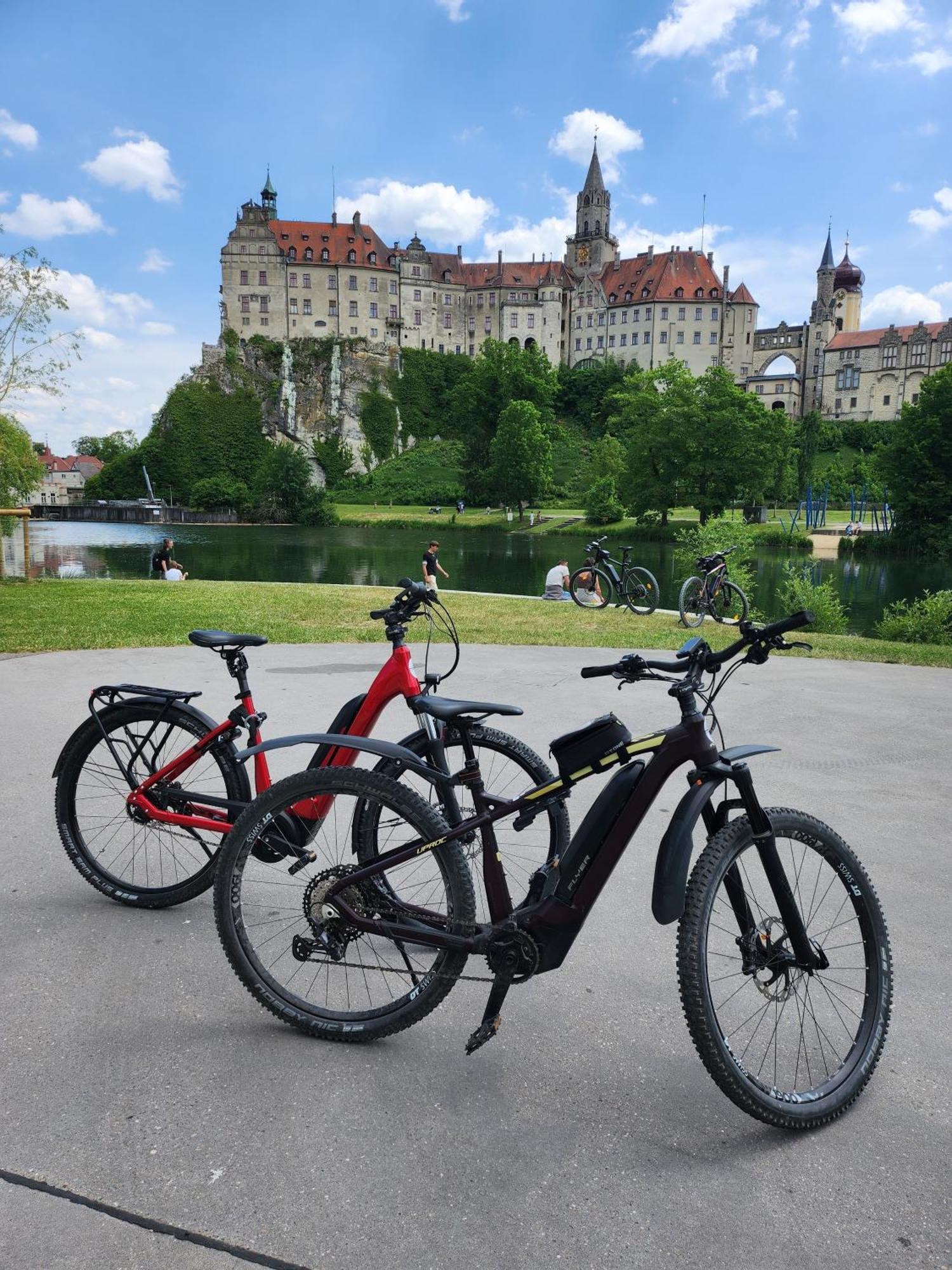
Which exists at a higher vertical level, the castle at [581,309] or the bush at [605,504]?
the castle at [581,309]

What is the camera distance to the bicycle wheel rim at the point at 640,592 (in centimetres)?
Result: 1775

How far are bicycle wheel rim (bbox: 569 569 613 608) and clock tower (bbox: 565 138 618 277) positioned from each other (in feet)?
397

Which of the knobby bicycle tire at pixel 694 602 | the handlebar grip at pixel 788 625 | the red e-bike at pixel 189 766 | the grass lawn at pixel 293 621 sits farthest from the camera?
the knobby bicycle tire at pixel 694 602

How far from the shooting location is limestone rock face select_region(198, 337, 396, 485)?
116 metres

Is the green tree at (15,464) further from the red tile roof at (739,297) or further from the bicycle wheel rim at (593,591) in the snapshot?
the red tile roof at (739,297)

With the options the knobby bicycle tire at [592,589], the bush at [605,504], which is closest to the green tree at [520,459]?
the bush at [605,504]

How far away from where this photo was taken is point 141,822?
388cm

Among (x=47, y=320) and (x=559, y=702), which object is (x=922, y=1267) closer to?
(x=559, y=702)

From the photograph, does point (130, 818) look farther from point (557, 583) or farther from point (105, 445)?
point (105, 445)

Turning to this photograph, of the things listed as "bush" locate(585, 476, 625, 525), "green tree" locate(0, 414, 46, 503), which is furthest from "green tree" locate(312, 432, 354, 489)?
"green tree" locate(0, 414, 46, 503)

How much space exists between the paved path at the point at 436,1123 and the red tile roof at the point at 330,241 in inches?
5035

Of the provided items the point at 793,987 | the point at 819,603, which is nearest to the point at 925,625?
the point at 819,603

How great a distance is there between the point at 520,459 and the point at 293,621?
6633 centimetres

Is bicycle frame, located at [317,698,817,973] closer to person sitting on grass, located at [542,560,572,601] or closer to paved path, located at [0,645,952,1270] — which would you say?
paved path, located at [0,645,952,1270]
